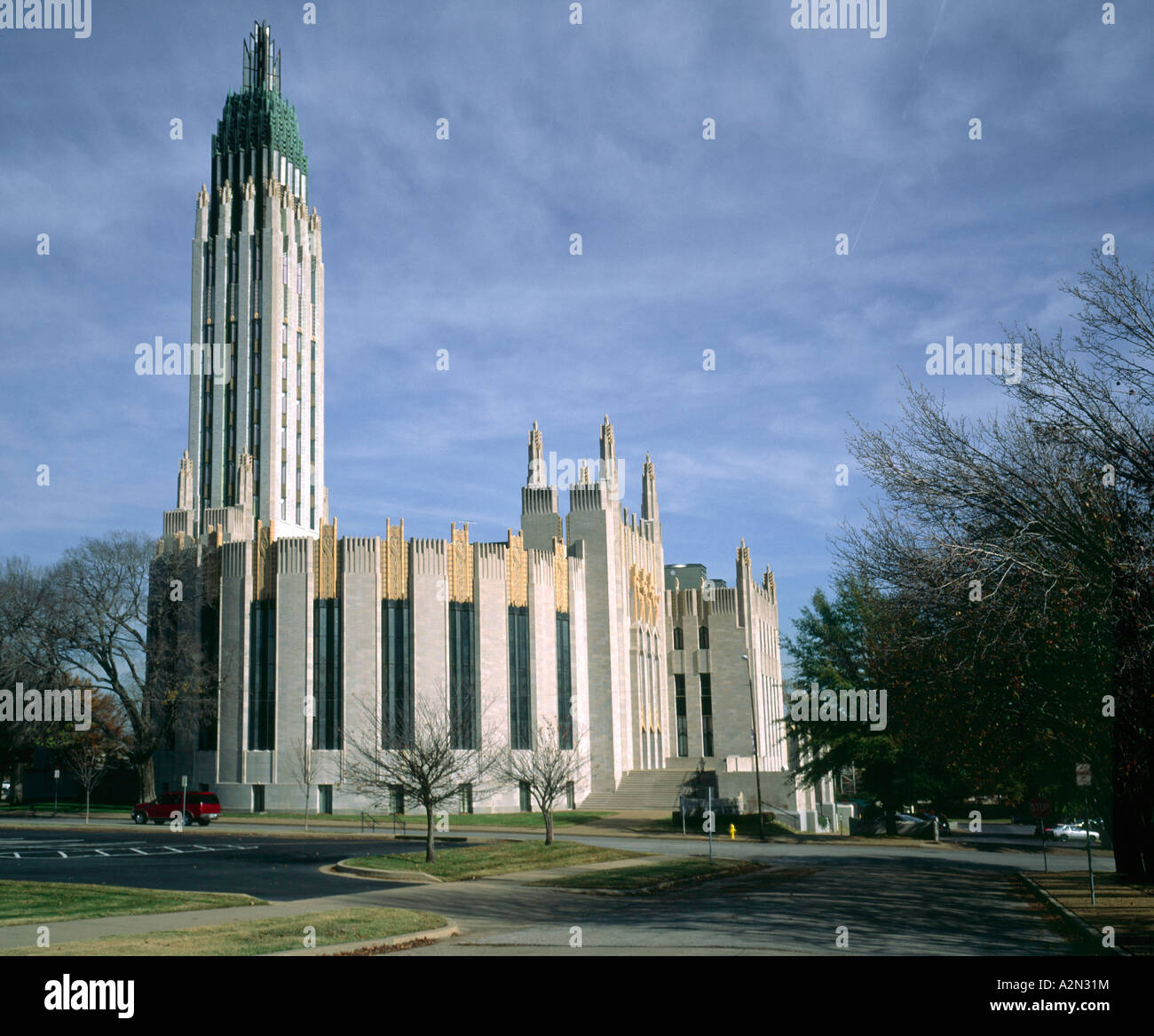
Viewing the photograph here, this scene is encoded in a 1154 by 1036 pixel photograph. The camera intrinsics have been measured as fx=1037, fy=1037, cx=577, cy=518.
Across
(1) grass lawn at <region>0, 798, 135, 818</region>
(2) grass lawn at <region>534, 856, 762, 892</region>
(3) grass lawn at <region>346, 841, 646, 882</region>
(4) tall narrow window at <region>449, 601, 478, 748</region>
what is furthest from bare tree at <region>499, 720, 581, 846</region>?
(1) grass lawn at <region>0, 798, 135, 818</region>

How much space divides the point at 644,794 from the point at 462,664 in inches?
544

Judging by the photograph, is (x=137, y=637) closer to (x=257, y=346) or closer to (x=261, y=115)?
(x=257, y=346)

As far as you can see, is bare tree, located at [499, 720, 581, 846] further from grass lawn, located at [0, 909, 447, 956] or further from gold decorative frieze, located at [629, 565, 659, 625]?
grass lawn, located at [0, 909, 447, 956]

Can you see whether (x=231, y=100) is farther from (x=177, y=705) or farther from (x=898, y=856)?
(x=898, y=856)

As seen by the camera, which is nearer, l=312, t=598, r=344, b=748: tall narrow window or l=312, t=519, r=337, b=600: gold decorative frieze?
l=312, t=598, r=344, b=748: tall narrow window

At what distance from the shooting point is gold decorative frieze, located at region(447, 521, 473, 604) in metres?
57.0

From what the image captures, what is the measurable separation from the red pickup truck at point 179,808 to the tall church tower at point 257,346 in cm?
3332

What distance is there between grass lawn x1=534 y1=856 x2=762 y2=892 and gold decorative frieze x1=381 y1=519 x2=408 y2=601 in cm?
2870

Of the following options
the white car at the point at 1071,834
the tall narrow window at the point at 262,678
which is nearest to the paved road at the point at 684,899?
the tall narrow window at the point at 262,678

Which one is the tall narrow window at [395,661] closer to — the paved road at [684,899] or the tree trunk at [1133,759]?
the paved road at [684,899]

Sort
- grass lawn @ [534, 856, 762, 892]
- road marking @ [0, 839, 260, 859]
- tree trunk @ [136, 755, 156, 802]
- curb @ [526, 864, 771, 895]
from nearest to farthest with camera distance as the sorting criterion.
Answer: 1. curb @ [526, 864, 771, 895]
2. grass lawn @ [534, 856, 762, 892]
3. road marking @ [0, 839, 260, 859]
4. tree trunk @ [136, 755, 156, 802]

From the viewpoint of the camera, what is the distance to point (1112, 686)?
56.5ft

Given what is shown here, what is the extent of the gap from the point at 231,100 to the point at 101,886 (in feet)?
283

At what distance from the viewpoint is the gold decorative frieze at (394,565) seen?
182 ft
